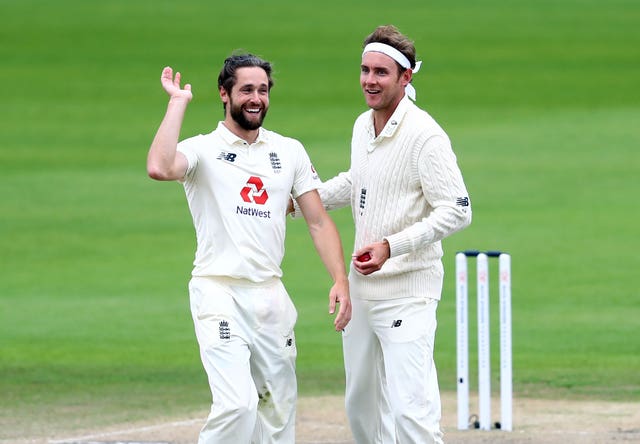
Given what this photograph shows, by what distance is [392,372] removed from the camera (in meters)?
6.54

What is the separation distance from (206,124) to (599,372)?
16.1 metres

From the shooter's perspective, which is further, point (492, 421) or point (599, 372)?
point (599, 372)

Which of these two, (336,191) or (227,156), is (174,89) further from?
(336,191)

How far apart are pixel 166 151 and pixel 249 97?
526 millimetres

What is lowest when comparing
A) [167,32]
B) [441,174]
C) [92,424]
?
[92,424]

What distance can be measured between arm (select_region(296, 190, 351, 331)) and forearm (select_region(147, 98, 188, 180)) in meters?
0.76

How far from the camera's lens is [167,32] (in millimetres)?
37125

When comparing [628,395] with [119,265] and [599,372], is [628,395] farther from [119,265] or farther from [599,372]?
[119,265]

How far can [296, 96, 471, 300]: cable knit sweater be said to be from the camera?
255 inches

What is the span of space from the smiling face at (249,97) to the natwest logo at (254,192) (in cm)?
25

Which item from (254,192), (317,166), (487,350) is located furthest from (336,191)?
(317,166)

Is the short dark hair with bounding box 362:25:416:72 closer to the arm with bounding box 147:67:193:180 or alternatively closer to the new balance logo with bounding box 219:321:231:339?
the arm with bounding box 147:67:193:180

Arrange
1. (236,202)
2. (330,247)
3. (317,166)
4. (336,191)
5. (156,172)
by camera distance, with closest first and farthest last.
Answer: (156,172)
(236,202)
(330,247)
(336,191)
(317,166)

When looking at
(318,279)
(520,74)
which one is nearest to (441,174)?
(318,279)
